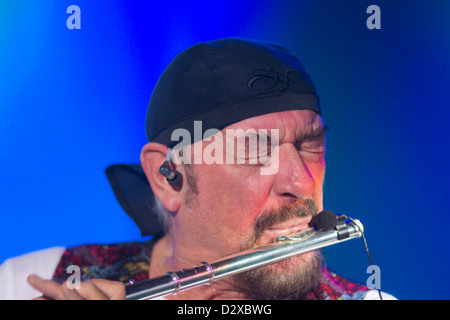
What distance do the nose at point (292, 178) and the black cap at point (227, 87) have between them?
0.19 metres

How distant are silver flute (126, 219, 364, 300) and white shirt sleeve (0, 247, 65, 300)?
2.85 feet

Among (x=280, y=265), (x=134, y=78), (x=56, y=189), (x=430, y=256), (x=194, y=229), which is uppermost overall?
(x=134, y=78)

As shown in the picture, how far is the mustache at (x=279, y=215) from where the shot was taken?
1725mm

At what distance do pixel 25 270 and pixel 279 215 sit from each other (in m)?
1.15

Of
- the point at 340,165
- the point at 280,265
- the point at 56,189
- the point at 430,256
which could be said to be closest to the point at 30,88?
the point at 56,189

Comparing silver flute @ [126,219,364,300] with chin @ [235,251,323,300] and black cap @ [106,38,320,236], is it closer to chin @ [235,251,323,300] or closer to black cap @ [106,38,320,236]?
chin @ [235,251,323,300]

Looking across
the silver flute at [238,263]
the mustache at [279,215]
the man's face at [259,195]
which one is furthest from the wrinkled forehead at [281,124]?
the silver flute at [238,263]

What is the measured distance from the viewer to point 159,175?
1.99 m

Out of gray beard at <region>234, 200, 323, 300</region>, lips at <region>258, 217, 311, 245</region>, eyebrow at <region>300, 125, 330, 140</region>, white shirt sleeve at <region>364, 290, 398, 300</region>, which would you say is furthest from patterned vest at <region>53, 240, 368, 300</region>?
eyebrow at <region>300, 125, 330, 140</region>

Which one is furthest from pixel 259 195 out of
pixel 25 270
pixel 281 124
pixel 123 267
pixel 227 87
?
pixel 25 270

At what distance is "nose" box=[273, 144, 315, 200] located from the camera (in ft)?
5.67
